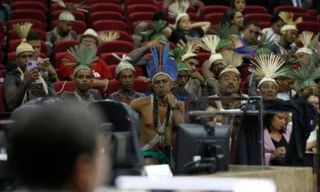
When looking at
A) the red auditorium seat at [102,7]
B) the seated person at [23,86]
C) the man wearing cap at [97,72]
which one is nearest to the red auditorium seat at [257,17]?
the red auditorium seat at [102,7]

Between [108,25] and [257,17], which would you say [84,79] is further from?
[257,17]

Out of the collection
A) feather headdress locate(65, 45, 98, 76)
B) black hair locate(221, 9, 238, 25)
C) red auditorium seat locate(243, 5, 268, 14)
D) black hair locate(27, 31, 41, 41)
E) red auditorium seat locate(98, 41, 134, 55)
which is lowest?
feather headdress locate(65, 45, 98, 76)

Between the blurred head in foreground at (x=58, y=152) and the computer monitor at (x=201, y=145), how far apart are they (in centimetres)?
310

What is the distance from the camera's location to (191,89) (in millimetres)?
9086

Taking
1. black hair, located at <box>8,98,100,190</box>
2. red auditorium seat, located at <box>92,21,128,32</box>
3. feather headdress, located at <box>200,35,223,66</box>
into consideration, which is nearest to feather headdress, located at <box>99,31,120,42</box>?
red auditorium seat, located at <box>92,21,128,32</box>

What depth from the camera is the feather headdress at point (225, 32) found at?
1064 centimetres

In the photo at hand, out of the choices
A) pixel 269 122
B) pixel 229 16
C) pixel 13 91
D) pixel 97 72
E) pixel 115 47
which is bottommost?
pixel 269 122

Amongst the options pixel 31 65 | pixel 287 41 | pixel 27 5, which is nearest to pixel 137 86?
pixel 31 65

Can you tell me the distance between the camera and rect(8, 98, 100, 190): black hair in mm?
1592

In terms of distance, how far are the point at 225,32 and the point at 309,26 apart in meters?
2.27

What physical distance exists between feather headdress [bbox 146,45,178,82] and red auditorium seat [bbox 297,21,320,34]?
188 inches

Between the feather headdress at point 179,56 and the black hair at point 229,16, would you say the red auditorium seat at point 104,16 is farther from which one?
the feather headdress at point 179,56

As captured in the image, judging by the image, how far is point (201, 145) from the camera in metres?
4.95

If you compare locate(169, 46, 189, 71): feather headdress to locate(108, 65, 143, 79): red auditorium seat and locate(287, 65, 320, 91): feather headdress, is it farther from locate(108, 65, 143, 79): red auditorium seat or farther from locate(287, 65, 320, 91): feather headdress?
locate(287, 65, 320, 91): feather headdress
